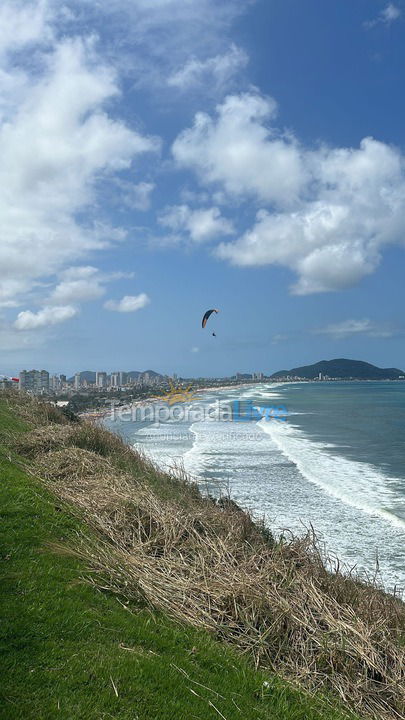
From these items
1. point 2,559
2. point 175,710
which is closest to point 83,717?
point 175,710

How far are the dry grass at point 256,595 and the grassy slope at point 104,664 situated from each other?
431 millimetres

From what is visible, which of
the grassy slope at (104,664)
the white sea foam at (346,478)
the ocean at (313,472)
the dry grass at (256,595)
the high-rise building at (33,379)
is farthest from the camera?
the high-rise building at (33,379)

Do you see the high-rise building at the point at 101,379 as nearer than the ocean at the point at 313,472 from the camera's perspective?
No

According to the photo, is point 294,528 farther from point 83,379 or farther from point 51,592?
point 83,379

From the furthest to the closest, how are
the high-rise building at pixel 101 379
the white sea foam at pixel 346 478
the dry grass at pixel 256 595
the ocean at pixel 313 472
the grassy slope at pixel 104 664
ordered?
1. the high-rise building at pixel 101 379
2. the white sea foam at pixel 346 478
3. the ocean at pixel 313 472
4. the dry grass at pixel 256 595
5. the grassy slope at pixel 104 664

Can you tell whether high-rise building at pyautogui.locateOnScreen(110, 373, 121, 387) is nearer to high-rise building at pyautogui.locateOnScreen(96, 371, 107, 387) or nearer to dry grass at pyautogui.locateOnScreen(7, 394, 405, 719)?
high-rise building at pyautogui.locateOnScreen(96, 371, 107, 387)

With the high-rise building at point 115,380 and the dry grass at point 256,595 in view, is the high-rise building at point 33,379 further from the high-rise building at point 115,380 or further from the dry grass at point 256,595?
the high-rise building at point 115,380

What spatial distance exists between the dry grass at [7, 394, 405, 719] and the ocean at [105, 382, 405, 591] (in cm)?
99

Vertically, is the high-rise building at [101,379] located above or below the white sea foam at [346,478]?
above

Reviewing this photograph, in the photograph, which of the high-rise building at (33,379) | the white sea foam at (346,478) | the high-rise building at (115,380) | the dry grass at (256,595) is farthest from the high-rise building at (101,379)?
the dry grass at (256,595)

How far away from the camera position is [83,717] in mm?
3424

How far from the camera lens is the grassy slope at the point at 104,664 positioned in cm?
358

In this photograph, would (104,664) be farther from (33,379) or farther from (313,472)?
(33,379)

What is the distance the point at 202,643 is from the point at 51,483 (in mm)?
5697
